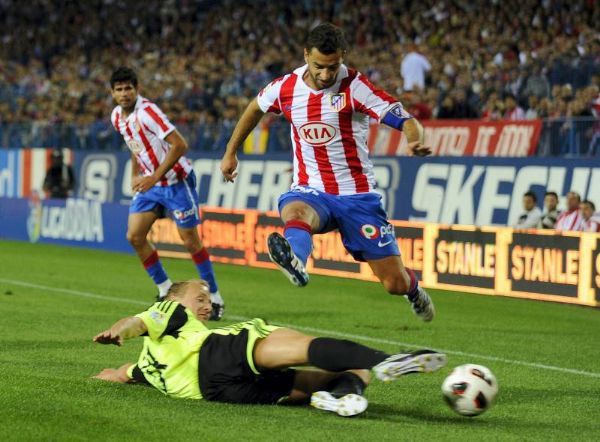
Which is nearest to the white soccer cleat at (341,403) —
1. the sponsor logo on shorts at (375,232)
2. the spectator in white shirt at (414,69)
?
the sponsor logo on shorts at (375,232)

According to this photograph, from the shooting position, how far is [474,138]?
1981cm

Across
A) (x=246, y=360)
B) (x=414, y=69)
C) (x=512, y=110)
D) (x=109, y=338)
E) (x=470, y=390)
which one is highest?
(x=414, y=69)

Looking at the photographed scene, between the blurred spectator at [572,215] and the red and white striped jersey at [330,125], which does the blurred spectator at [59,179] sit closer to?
the blurred spectator at [572,215]

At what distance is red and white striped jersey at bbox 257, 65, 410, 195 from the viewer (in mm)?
8406

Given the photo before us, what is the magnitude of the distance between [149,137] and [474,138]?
28.2 feet

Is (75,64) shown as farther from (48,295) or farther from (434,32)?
(48,295)

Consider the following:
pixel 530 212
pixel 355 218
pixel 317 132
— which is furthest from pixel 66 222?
pixel 355 218

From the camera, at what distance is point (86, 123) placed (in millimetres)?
28234

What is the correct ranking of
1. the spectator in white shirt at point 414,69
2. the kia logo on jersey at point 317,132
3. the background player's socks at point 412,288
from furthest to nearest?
1. the spectator in white shirt at point 414,69
2. the background player's socks at point 412,288
3. the kia logo on jersey at point 317,132

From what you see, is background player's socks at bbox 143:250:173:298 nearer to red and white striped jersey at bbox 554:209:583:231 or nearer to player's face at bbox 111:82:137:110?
player's face at bbox 111:82:137:110

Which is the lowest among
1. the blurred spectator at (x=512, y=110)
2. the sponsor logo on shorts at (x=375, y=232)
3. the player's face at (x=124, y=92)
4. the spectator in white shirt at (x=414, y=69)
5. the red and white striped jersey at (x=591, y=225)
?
the red and white striped jersey at (x=591, y=225)

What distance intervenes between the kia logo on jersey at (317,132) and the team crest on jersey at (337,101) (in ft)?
0.47

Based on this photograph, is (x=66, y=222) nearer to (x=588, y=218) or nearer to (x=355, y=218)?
(x=588, y=218)

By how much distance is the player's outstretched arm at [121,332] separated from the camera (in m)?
6.58
